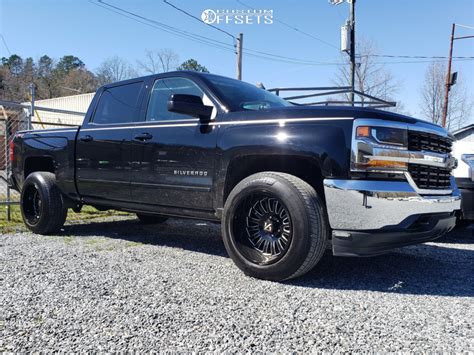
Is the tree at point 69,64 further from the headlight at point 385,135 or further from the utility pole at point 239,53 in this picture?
the headlight at point 385,135

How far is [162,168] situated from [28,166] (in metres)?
2.90

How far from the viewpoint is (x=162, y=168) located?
436 centimetres

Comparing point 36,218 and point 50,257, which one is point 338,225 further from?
point 36,218

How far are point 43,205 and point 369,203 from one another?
425 cm

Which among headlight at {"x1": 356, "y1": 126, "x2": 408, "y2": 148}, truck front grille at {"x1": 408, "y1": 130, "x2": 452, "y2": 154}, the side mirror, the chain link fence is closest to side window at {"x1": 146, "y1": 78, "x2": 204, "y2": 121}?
the side mirror

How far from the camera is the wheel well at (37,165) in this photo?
602 centimetres

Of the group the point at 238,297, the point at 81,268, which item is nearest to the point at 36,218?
the point at 81,268

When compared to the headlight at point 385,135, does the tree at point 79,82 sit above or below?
above

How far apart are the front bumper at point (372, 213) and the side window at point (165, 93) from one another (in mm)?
1929

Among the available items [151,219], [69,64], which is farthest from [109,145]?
[69,64]

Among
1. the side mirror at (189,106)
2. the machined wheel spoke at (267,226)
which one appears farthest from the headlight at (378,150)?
the side mirror at (189,106)

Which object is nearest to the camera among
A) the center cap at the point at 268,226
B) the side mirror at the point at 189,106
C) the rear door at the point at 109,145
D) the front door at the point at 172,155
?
the center cap at the point at 268,226

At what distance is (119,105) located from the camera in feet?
16.9

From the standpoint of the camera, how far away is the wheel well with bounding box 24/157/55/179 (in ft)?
19.7
